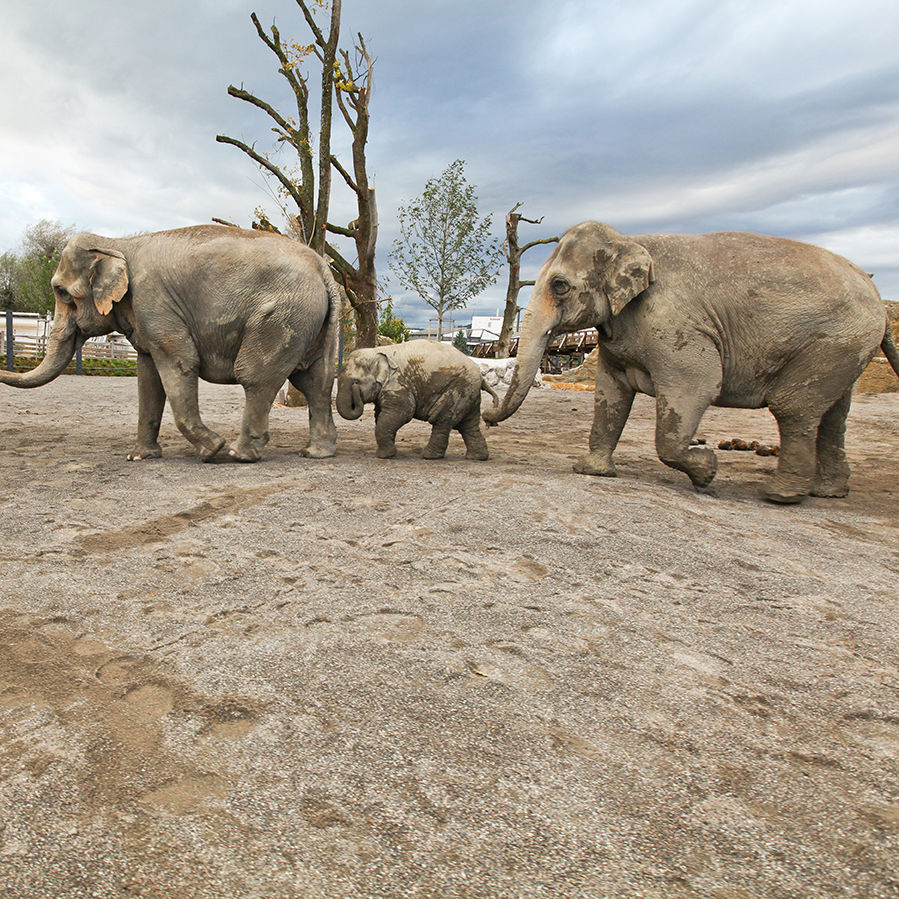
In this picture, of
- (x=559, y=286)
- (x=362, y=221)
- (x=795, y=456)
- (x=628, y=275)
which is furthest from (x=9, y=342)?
(x=795, y=456)

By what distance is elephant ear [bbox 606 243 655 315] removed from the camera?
4.74 metres

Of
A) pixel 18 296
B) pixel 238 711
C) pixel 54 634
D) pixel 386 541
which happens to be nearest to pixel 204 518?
pixel 386 541

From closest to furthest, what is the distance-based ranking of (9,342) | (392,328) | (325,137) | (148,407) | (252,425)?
(252,425) < (148,407) < (325,137) < (9,342) < (392,328)

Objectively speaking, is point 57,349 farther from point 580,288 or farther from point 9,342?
point 9,342

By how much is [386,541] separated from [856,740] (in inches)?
85.8

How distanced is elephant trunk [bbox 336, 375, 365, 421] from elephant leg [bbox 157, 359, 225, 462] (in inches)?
38.9

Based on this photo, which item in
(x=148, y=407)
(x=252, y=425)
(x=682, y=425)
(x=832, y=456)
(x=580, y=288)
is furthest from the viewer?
(x=148, y=407)

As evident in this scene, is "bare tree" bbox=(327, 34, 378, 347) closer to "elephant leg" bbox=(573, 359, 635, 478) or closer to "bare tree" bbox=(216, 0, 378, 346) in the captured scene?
"bare tree" bbox=(216, 0, 378, 346)

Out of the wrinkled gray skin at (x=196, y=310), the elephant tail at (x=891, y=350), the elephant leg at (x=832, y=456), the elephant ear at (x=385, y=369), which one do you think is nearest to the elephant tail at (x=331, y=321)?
the wrinkled gray skin at (x=196, y=310)

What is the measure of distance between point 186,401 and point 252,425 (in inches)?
20.6

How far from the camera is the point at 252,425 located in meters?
5.50

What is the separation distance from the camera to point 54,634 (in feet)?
7.70

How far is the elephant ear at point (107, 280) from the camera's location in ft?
17.0

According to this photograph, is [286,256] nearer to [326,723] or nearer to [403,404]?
[403,404]
